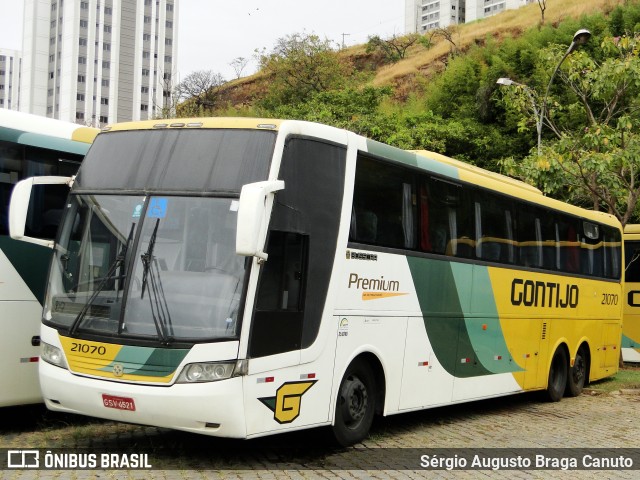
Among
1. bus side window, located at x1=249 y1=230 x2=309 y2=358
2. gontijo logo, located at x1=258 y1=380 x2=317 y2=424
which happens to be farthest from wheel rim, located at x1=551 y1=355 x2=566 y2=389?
bus side window, located at x1=249 y1=230 x2=309 y2=358

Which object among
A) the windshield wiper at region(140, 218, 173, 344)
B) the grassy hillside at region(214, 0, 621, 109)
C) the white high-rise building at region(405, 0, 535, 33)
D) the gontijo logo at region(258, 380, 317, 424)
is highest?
the white high-rise building at region(405, 0, 535, 33)

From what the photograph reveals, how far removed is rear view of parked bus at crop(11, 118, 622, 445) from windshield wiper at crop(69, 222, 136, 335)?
0.05 ft

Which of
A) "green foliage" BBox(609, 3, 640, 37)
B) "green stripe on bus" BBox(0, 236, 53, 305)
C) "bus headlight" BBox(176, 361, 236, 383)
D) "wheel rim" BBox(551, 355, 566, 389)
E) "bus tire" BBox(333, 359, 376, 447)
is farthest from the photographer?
"green foliage" BBox(609, 3, 640, 37)

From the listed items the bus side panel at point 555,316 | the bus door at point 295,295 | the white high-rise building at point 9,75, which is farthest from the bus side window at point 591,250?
the white high-rise building at point 9,75

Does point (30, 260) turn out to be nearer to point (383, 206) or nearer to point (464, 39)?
point (383, 206)

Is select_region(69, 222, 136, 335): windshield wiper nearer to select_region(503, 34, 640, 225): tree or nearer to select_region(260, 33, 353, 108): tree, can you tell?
select_region(503, 34, 640, 225): tree

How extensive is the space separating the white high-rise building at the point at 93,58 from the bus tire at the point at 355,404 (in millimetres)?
112644

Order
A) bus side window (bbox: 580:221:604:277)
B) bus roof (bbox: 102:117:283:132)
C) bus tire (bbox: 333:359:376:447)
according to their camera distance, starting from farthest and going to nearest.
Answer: bus side window (bbox: 580:221:604:277), bus tire (bbox: 333:359:376:447), bus roof (bbox: 102:117:283:132)

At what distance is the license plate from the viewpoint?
718cm

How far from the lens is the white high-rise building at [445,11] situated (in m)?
142

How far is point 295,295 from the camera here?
780cm

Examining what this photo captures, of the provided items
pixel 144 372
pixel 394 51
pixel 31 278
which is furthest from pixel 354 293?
pixel 394 51

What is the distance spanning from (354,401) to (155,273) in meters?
2.72

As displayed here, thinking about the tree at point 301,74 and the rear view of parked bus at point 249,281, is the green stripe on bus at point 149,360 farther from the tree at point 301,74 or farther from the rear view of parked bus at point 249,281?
the tree at point 301,74
